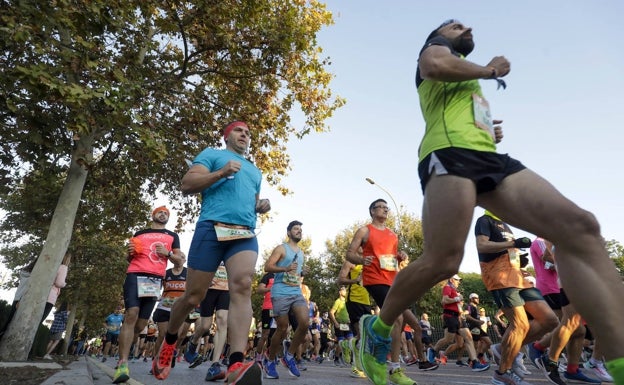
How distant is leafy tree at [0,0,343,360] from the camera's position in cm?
784

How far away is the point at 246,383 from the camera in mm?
2820

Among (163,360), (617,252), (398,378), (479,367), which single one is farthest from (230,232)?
(617,252)

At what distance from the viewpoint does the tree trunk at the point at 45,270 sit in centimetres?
916

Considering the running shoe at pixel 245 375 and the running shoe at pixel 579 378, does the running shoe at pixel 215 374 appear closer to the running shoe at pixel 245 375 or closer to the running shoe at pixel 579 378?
the running shoe at pixel 245 375

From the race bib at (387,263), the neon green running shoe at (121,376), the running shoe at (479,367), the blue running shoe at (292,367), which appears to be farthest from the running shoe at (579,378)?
the neon green running shoe at (121,376)

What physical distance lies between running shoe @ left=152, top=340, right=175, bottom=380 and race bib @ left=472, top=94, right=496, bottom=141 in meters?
3.50

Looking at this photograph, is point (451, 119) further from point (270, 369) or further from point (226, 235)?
point (270, 369)

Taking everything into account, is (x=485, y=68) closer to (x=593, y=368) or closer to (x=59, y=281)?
(x=593, y=368)

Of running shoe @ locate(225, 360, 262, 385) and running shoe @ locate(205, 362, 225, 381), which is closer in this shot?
running shoe @ locate(225, 360, 262, 385)

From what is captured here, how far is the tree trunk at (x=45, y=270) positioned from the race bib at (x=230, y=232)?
280 inches

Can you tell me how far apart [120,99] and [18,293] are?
15.5 feet

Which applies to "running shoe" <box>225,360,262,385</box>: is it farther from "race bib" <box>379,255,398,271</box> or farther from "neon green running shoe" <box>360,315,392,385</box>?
"race bib" <box>379,255,398,271</box>

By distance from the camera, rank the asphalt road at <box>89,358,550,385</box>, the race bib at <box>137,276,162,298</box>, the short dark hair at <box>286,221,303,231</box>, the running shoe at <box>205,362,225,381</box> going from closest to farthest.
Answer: the asphalt road at <box>89,358,550,385</box>, the running shoe at <box>205,362,225,381</box>, the race bib at <box>137,276,162,298</box>, the short dark hair at <box>286,221,303,231</box>

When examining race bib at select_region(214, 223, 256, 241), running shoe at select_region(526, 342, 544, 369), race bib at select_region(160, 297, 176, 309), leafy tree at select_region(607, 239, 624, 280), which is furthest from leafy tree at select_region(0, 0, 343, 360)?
leafy tree at select_region(607, 239, 624, 280)
